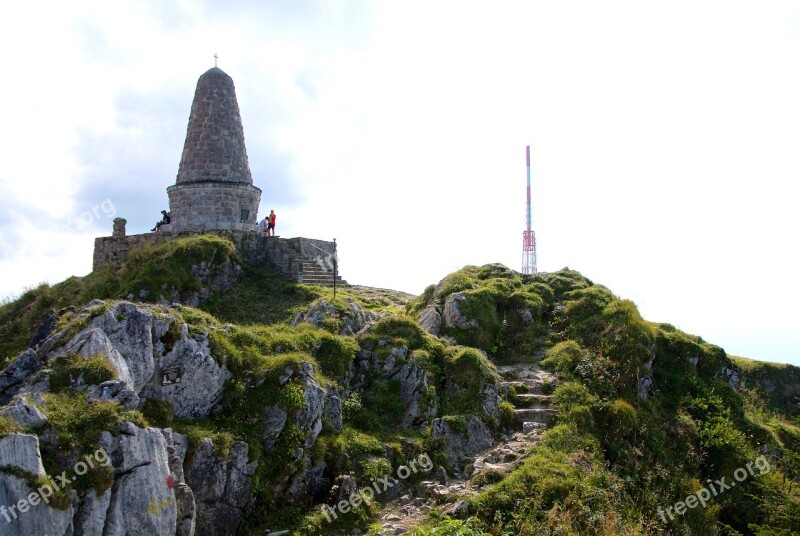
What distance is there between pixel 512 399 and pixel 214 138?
15.1 meters

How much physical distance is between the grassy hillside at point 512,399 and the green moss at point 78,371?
26 centimetres

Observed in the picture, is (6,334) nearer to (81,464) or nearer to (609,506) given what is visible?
(81,464)

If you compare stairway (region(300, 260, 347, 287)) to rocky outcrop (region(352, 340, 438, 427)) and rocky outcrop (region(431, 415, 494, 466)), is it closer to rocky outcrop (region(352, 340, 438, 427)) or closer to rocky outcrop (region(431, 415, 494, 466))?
rocky outcrop (region(352, 340, 438, 427))

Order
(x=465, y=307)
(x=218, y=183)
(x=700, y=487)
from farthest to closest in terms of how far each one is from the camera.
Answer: (x=218, y=183) → (x=465, y=307) → (x=700, y=487)

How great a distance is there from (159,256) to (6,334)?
5.47m

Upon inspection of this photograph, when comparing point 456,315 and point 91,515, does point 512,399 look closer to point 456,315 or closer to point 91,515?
point 456,315

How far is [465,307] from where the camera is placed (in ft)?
59.3

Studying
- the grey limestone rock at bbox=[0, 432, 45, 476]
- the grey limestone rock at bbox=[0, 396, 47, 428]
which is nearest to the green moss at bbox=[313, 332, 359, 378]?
the grey limestone rock at bbox=[0, 396, 47, 428]

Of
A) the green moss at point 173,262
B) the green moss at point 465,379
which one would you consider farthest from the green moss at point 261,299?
the green moss at point 465,379

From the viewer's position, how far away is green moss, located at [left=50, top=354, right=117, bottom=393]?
934 cm

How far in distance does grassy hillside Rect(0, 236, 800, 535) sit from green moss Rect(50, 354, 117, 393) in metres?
0.26

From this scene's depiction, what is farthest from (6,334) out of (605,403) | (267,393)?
(605,403)

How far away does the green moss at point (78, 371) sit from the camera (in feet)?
30.7

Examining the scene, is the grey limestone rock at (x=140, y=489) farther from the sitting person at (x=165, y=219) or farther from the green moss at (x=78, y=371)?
the sitting person at (x=165, y=219)
